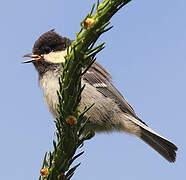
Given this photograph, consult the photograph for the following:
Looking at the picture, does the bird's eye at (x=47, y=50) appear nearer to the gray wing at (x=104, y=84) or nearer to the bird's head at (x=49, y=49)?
the bird's head at (x=49, y=49)

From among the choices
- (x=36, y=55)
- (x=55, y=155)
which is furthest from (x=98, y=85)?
(x=55, y=155)

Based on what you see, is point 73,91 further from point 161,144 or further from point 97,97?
point 161,144

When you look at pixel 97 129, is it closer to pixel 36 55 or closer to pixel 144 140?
pixel 144 140

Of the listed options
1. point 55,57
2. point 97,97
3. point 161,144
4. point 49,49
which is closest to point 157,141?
point 161,144

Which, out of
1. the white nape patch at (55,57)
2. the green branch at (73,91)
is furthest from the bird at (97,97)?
the green branch at (73,91)

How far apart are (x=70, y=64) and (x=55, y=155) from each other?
1.47 ft

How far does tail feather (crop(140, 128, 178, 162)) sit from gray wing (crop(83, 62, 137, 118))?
311mm

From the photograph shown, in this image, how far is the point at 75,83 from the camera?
1.52 meters

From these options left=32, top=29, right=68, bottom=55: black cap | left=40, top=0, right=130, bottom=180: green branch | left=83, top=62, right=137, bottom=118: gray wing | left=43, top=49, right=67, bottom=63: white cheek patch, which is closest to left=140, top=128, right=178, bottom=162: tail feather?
left=83, top=62, right=137, bottom=118: gray wing

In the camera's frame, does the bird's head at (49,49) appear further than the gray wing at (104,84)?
No

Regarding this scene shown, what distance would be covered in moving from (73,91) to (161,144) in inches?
113

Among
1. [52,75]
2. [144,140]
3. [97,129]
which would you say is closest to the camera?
[52,75]

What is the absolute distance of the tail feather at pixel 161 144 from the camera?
4016mm

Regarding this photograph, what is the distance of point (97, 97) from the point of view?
398cm
